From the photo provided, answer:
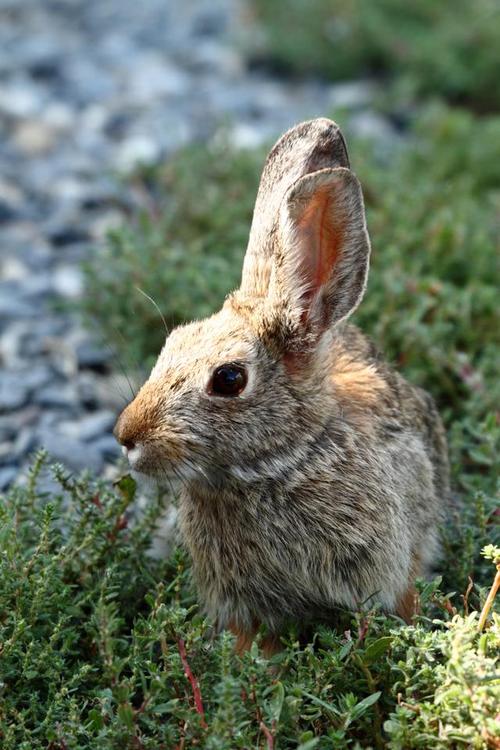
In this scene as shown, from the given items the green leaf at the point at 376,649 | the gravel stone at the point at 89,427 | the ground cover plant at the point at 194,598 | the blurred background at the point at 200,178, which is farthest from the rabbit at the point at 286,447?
the gravel stone at the point at 89,427

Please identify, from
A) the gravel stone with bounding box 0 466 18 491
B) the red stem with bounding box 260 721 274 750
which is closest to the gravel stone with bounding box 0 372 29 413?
the gravel stone with bounding box 0 466 18 491

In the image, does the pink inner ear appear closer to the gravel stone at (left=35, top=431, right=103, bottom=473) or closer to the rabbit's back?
the rabbit's back

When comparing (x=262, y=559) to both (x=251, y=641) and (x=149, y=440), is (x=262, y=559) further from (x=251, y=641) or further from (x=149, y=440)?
(x=149, y=440)

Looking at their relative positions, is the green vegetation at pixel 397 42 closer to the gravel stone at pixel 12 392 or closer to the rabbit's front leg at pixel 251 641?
the gravel stone at pixel 12 392

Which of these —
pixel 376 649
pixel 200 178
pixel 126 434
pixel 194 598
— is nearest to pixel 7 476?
pixel 194 598

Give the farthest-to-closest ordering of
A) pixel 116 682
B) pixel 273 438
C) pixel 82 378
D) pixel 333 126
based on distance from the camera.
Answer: pixel 82 378, pixel 333 126, pixel 273 438, pixel 116 682

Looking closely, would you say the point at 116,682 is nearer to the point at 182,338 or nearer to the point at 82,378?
the point at 182,338

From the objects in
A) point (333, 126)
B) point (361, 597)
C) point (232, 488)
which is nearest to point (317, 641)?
point (361, 597)
